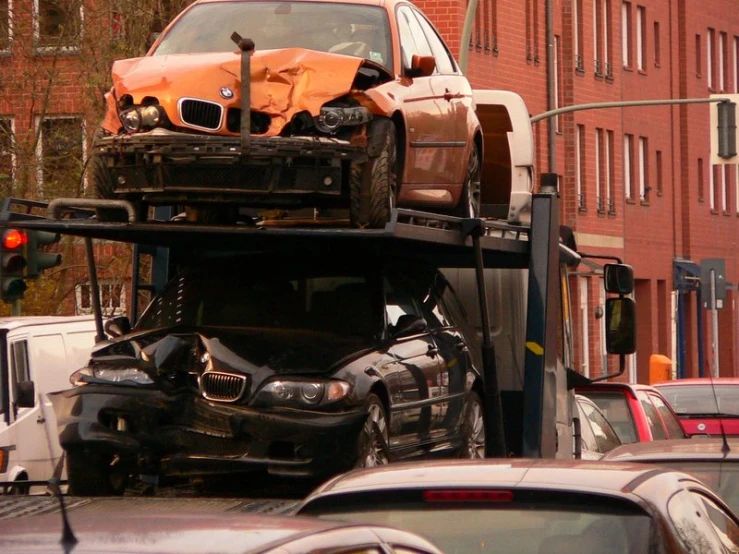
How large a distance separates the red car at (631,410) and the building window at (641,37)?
39.2 meters

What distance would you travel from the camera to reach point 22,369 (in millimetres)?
18812

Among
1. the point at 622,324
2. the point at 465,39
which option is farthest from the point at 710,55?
the point at 622,324

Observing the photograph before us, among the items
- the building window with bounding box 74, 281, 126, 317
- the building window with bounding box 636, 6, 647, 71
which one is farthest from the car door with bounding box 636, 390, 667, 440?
the building window with bounding box 636, 6, 647, 71

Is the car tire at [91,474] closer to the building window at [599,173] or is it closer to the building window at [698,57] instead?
the building window at [599,173]

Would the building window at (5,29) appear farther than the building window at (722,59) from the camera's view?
No

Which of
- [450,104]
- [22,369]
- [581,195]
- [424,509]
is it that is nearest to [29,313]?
[22,369]

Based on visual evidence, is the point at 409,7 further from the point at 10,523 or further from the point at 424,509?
the point at 10,523

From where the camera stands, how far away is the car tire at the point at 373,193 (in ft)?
31.7

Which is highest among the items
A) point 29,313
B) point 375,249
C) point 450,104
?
point 450,104

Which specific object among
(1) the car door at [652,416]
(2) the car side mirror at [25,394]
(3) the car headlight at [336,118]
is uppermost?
(3) the car headlight at [336,118]

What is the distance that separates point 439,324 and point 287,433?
215 centimetres

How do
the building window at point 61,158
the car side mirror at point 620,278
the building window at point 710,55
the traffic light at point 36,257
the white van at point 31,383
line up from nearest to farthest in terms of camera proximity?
the car side mirror at point 620,278
the traffic light at point 36,257
the white van at point 31,383
the building window at point 61,158
the building window at point 710,55

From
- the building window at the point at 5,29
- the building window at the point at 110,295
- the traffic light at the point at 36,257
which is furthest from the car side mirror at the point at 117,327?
the building window at the point at 5,29

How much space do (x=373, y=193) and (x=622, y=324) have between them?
141 inches
